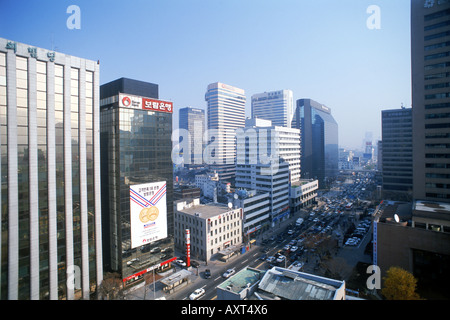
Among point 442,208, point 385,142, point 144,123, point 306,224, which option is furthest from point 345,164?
point 144,123

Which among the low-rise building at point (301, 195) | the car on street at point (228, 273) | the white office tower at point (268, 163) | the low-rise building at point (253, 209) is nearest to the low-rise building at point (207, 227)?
the low-rise building at point (253, 209)

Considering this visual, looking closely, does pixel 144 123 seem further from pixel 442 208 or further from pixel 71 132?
pixel 442 208

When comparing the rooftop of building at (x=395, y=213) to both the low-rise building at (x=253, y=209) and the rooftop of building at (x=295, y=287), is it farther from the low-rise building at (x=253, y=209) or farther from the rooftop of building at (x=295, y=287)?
the low-rise building at (x=253, y=209)

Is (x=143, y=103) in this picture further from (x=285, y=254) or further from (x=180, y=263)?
(x=285, y=254)

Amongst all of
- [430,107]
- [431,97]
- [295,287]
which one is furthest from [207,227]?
[431,97]

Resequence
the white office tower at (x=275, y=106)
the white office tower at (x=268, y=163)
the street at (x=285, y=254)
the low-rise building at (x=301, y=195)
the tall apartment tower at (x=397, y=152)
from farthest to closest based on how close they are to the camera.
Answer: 1. the white office tower at (x=275, y=106)
2. the tall apartment tower at (x=397, y=152)
3. the low-rise building at (x=301, y=195)
4. the white office tower at (x=268, y=163)
5. the street at (x=285, y=254)

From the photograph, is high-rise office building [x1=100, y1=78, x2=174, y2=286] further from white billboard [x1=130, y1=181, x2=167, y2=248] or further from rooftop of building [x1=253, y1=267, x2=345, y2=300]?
rooftop of building [x1=253, y1=267, x2=345, y2=300]
